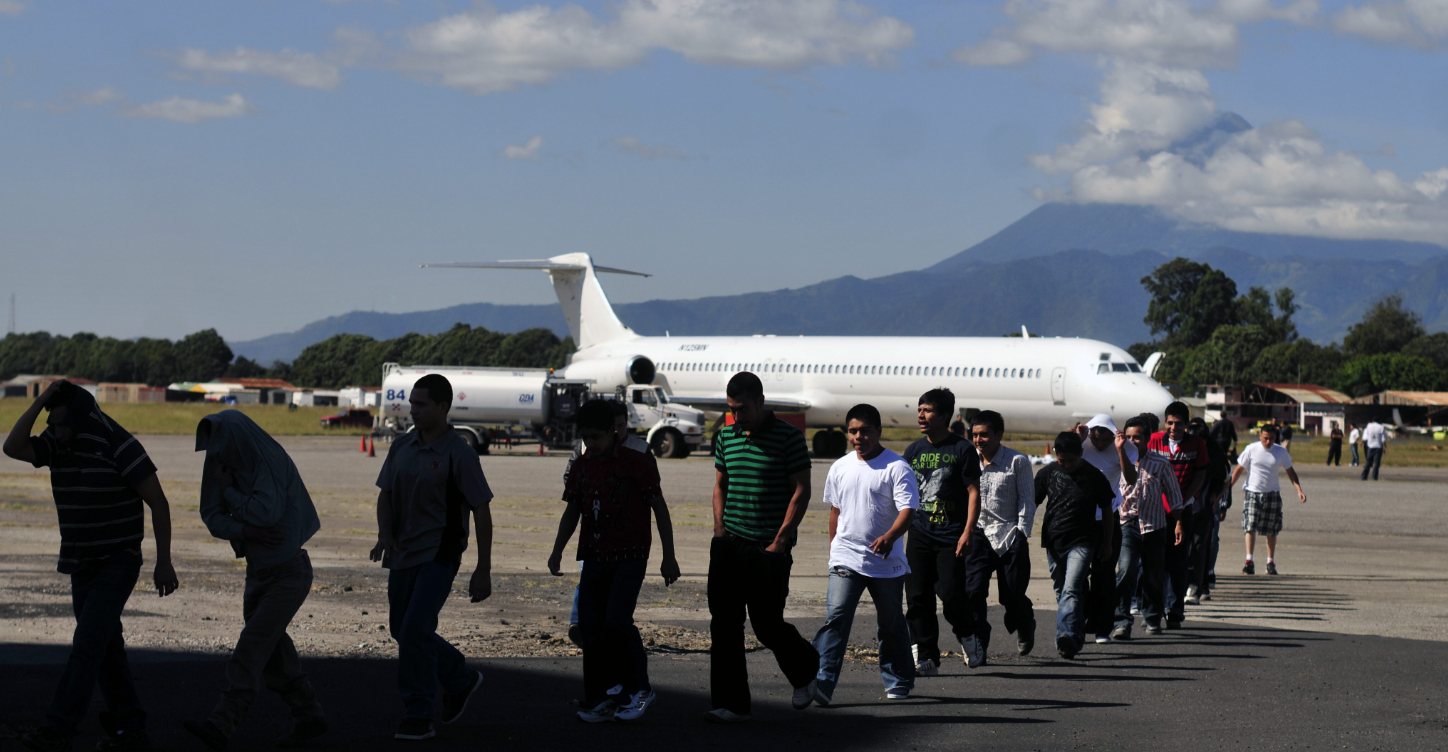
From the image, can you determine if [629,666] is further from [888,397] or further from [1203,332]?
[1203,332]

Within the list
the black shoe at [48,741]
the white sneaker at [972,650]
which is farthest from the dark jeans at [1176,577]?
the black shoe at [48,741]

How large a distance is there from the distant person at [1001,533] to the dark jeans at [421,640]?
11.9ft

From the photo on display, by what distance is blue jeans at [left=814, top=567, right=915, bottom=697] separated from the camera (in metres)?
7.81

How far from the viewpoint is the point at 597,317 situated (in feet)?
178

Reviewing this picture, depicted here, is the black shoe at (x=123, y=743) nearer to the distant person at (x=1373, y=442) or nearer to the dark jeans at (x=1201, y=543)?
the dark jeans at (x=1201, y=543)

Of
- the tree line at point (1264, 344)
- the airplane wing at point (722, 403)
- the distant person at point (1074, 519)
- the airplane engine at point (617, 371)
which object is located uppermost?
the tree line at point (1264, 344)

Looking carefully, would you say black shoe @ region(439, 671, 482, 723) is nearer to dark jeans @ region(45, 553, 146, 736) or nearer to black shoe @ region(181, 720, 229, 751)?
black shoe @ region(181, 720, 229, 751)

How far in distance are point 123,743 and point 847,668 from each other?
177 inches

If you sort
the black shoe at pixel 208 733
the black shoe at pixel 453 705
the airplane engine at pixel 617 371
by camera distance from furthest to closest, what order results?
the airplane engine at pixel 617 371 → the black shoe at pixel 453 705 → the black shoe at pixel 208 733

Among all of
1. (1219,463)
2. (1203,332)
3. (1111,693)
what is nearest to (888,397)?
(1219,463)

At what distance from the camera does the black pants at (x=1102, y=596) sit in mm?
10062

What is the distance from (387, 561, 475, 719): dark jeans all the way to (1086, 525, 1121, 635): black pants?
5054 millimetres

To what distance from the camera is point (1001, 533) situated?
922 centimetres

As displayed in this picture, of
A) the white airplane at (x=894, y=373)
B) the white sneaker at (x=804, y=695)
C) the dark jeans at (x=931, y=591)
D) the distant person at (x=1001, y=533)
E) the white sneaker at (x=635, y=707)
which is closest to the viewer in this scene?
the white sneaker at (x=635, y=707)
